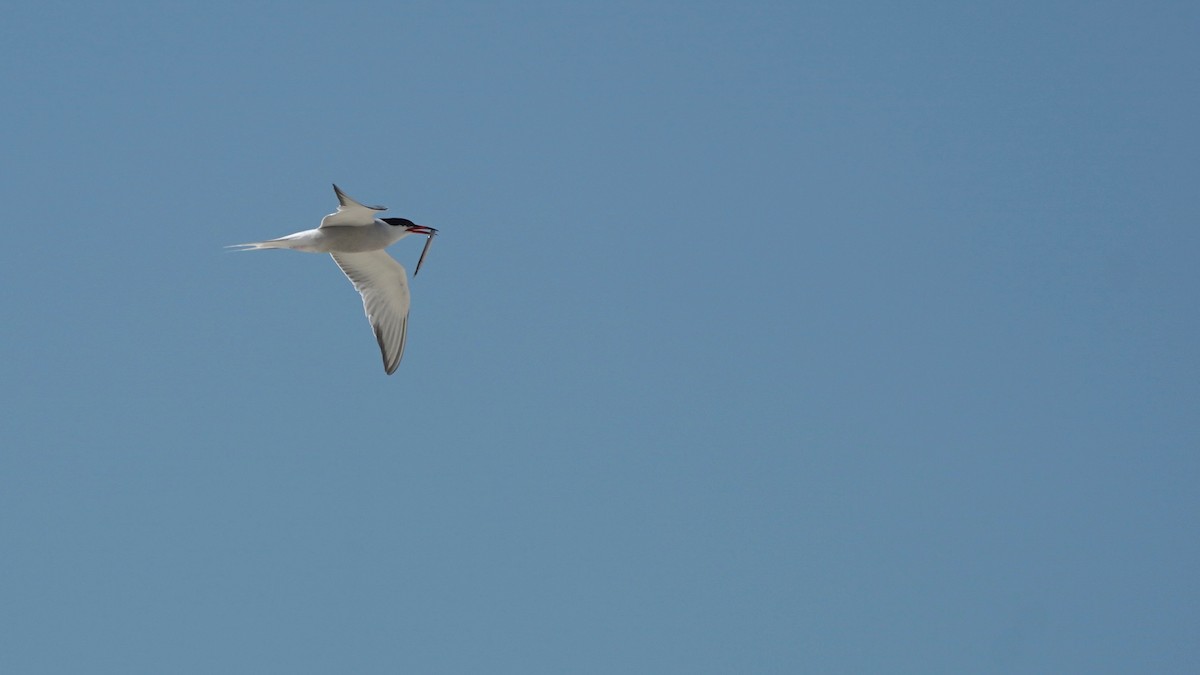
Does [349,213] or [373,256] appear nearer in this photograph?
[349,213]

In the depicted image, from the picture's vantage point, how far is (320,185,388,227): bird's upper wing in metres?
13.1

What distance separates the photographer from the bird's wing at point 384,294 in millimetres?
16016

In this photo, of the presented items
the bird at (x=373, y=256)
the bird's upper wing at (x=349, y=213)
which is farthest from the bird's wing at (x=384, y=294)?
the bird's upper wing at (x=349, y=213)

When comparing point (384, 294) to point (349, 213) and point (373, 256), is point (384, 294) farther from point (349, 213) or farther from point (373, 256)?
point (349, 213)

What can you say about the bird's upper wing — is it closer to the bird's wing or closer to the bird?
the bird

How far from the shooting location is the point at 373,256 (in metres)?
15.9

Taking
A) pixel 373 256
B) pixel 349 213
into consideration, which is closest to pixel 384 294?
pixel 373 256

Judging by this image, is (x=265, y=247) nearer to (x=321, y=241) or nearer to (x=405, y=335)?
(x=321, y=241)

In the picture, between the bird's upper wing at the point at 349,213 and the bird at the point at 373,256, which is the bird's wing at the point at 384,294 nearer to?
the bird at the point at 373,256

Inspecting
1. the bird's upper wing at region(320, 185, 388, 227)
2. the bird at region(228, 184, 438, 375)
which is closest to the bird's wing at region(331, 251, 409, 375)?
the bird at region(228, 184, 438, 375)

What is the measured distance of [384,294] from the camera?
16.3 metres

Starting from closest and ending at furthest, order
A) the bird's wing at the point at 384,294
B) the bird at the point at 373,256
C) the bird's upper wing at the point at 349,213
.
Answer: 1. the bird's upper wing at the point at 349,213
2. the bird at the point at 373,256
3. the bird's wing at the point at 384,294

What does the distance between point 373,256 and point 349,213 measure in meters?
1.79

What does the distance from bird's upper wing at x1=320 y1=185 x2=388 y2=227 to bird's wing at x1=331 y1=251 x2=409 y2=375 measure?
1.15 metres
